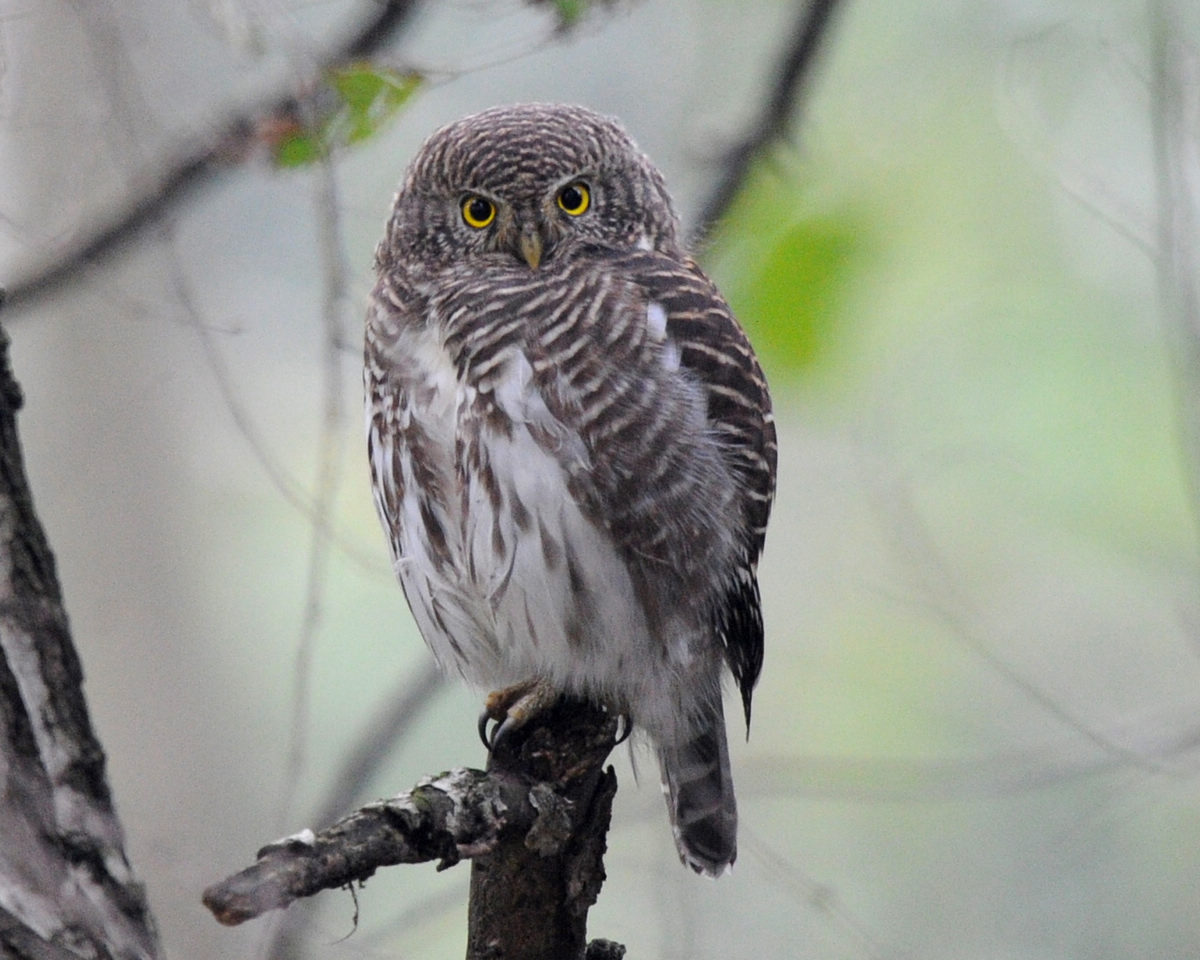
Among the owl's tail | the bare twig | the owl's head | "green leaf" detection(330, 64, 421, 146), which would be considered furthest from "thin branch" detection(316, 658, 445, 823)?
the bare twig

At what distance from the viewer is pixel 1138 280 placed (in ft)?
18.2

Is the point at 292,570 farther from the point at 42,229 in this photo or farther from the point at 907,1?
the point at 907,1

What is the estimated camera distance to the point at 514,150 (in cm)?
299

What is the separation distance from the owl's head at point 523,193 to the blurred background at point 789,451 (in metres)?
0.16

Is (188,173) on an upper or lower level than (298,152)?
lower

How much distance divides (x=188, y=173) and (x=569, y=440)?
1174mm

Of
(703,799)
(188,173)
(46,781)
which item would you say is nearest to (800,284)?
(703,799)

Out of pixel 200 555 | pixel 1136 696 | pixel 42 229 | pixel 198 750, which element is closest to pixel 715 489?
pixel 42 229

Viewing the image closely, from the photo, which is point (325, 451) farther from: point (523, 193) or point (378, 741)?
point (378, 741)

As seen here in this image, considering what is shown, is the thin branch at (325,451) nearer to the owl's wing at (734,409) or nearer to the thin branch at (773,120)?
the owl's wing at (734,409)

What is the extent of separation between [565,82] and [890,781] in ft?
9.47

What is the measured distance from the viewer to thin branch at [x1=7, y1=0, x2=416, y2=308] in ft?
10.3

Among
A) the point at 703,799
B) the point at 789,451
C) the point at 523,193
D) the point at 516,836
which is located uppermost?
the point at 523,193

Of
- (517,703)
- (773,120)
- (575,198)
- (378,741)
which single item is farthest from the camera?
(773,120)
